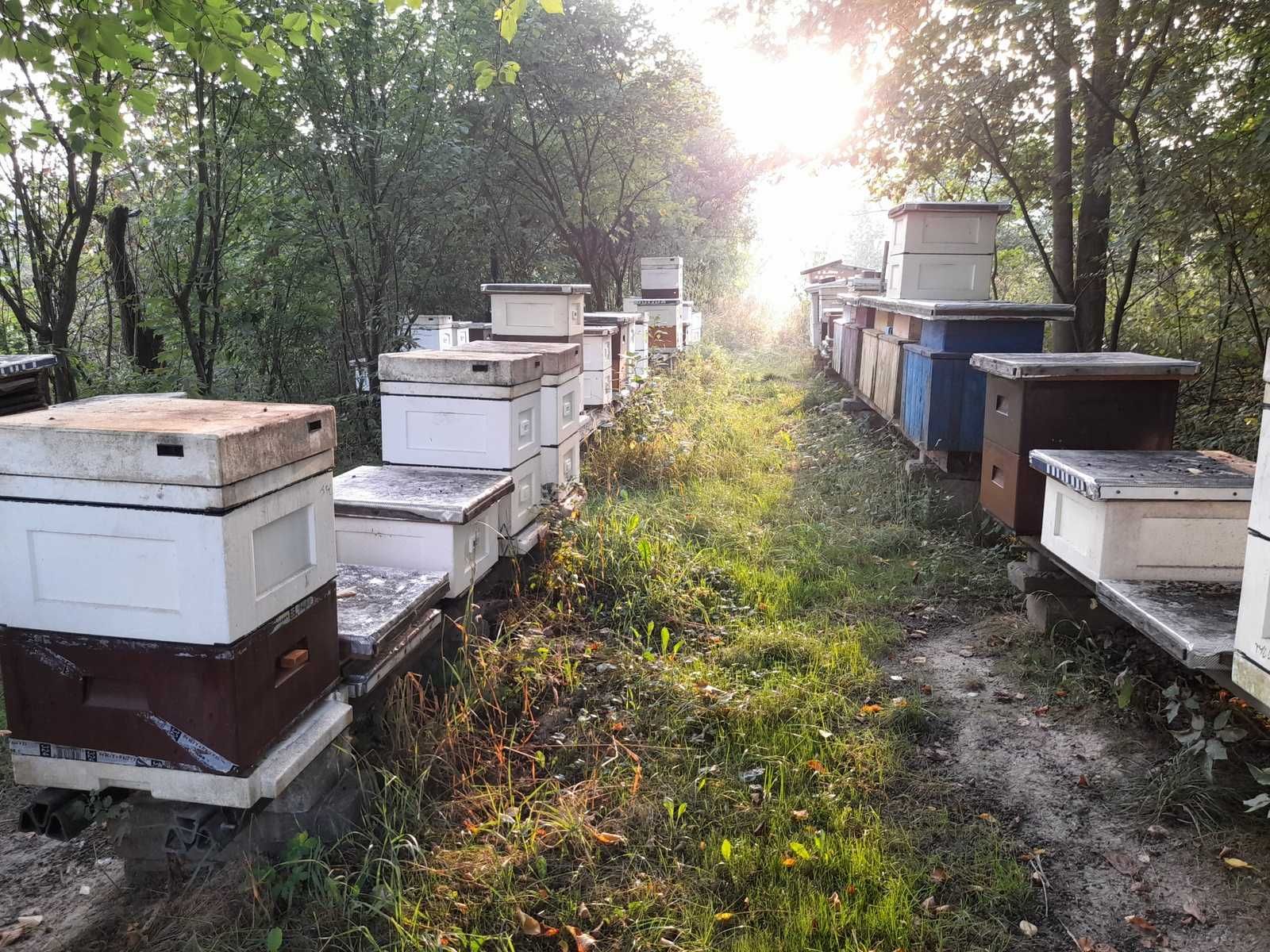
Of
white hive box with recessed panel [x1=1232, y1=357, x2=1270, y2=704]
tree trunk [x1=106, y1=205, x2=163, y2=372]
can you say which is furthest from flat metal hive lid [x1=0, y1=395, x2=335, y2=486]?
tree trunk [x1=106, y1=205, x2=163, y2=372]

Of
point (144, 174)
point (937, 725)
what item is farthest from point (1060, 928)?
point (144, 174)

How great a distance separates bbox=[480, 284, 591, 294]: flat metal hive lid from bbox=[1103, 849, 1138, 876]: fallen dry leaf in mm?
4306

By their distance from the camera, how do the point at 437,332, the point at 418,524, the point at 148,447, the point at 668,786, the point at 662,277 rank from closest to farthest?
the point at 148,447 → the point at 668,786 → the point at 418,524 → the point at 437,332 → the point at 662,277

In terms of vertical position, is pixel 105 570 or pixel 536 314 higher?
pixel 536 314

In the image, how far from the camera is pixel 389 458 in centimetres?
393

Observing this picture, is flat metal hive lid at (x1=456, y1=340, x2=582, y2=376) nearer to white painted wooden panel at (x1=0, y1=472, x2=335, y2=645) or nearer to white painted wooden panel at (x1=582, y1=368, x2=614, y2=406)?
white painted wooden panel at (x1=582, y1=368, x2=614, y2=406)

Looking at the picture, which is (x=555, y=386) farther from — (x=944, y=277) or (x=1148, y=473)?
(x=944, y=277)

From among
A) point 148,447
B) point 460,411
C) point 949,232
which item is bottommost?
point 460,411

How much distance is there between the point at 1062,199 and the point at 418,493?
581 cm

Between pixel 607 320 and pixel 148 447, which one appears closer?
pixel 148 447

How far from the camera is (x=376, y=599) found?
2938 mm

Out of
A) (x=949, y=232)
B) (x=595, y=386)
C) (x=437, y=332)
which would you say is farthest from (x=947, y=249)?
(x=437, y=332)

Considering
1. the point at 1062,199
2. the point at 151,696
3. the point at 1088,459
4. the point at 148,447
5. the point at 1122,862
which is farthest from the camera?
the point at 1062,199

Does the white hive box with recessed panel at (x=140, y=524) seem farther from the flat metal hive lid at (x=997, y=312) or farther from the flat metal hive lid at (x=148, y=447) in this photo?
the flat metal hive lid at (x=997, y=312)
